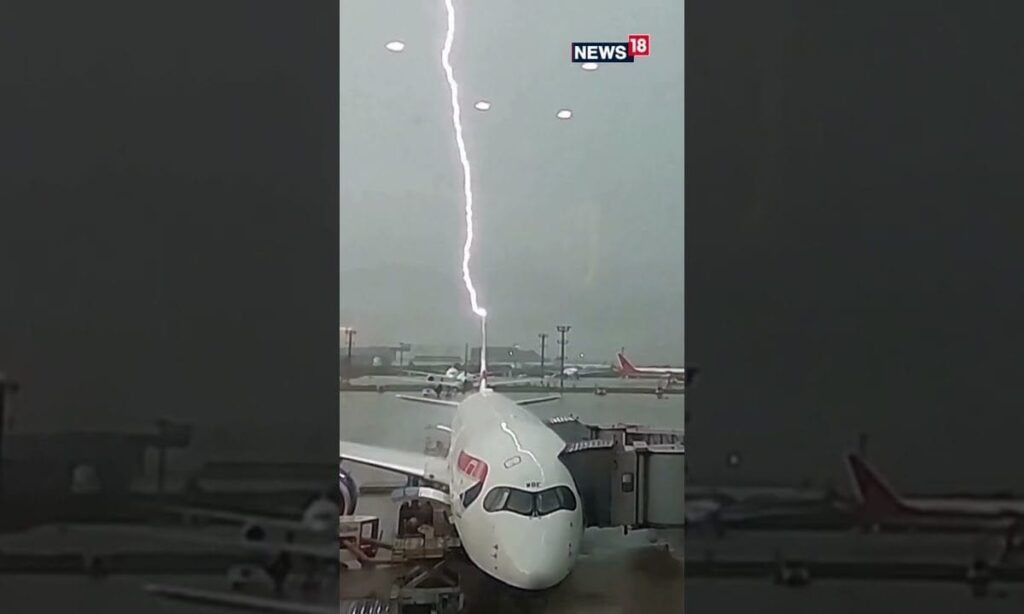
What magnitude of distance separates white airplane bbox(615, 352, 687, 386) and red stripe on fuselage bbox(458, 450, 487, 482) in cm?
29

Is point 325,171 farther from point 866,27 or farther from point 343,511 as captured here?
point 866,27

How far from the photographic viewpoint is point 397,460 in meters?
1.05

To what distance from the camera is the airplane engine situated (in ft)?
3.11

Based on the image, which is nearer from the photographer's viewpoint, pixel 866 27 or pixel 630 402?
pixel 866 27

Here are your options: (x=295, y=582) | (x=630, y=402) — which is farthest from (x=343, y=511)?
(x=630, y=402)

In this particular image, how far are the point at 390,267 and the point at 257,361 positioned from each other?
233 millimetres

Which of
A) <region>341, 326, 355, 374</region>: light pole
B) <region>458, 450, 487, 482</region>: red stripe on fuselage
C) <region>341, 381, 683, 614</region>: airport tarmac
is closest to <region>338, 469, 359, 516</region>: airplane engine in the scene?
<region>341, 381, 683, 614</region>: airport tarmac

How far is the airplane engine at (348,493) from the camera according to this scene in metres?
0.95

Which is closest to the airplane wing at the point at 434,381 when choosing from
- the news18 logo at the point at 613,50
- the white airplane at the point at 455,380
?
the white airplane at the point at 455,380

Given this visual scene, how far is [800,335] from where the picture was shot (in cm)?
85

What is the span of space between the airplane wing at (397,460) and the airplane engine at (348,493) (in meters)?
0.02

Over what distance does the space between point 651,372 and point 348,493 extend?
0.40 metres

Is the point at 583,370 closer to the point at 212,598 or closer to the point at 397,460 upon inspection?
the point at 397,460

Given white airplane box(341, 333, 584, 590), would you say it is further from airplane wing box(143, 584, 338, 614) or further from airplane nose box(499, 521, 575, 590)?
airplane wing box(143, 584, 338, 614)
